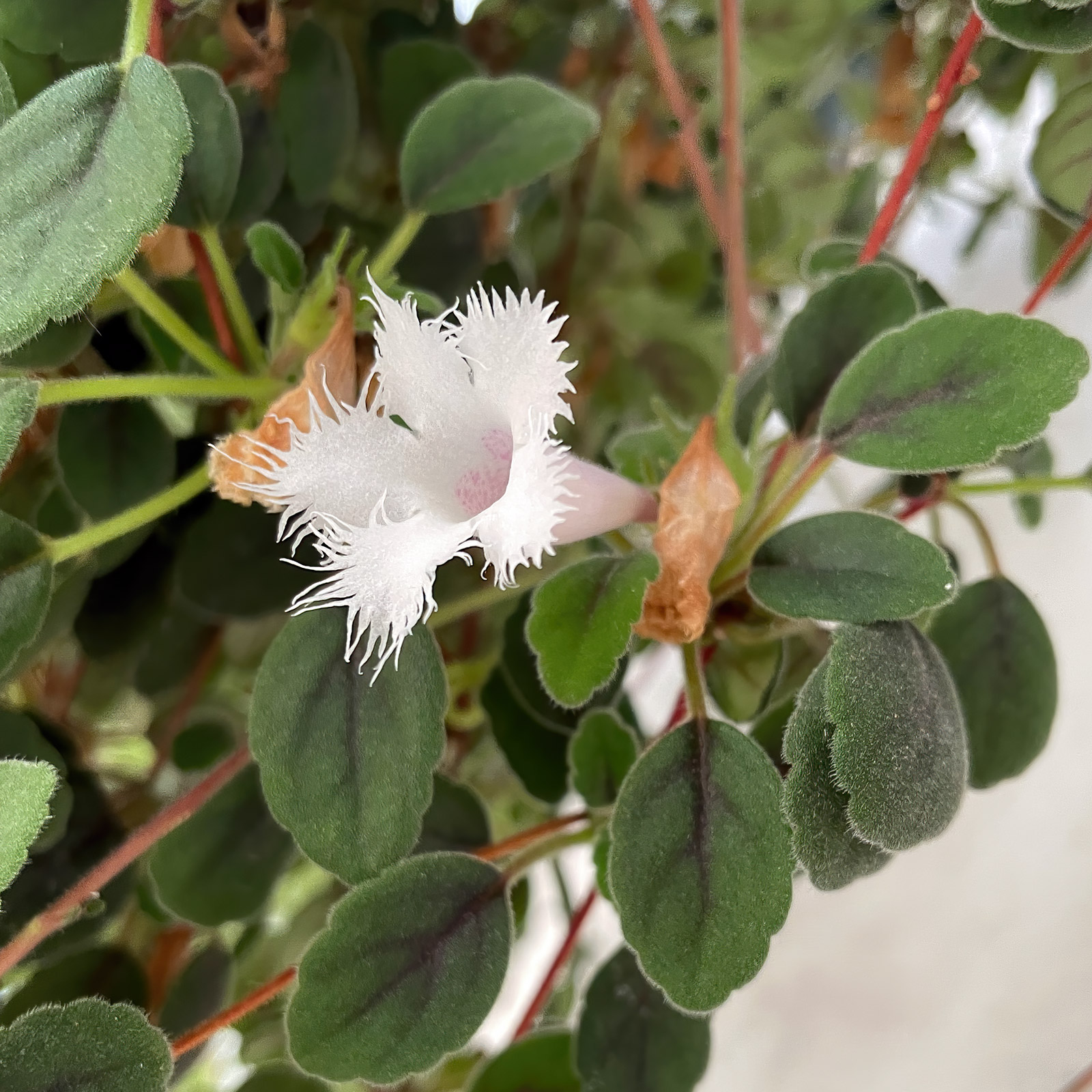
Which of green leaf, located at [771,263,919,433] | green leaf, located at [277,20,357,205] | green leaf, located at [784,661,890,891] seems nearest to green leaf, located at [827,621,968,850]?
green leaf, located at [784,661,890,891]

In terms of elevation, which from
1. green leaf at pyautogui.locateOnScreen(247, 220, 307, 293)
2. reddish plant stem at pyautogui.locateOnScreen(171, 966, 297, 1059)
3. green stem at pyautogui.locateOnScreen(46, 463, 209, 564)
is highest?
green leaf at pyautogui.locateOnScreen(247, 220, 307, 293)

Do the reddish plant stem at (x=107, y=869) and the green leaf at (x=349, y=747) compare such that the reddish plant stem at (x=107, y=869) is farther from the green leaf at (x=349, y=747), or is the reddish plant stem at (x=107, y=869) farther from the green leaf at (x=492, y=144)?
the green leaf at (x=492, y=144)

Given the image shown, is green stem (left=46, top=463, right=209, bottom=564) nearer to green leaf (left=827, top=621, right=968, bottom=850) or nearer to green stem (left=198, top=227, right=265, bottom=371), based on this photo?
green stem (left=198, top=227, right=265, bottom=371)

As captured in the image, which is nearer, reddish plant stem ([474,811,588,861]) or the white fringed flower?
the white fringed flower

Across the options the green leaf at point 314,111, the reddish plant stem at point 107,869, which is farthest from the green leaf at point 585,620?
the green leaf at point 314,111

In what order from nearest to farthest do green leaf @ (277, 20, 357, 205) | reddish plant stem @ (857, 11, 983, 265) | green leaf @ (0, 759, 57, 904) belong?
1. green leaf @ (0, 759, 57, 904)
2. reddish plant stem @ (857, 11, 983, 265)
3. green leaf @ (277, 20, 357, 205)

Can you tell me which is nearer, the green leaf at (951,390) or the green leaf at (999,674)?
the green leaf at (951,390)

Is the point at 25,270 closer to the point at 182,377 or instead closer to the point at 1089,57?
the point at 182,377
